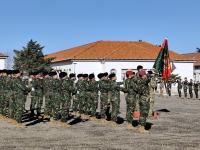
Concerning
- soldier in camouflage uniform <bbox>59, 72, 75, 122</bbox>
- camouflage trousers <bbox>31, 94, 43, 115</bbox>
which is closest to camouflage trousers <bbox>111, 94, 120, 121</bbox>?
soldier in camouflage uniform <bbox>59, 72, 75, 122</bbox>

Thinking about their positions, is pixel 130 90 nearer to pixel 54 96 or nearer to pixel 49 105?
pixel 54 96

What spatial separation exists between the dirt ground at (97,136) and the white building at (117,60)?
142 ft

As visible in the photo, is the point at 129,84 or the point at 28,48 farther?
the point at 28,48

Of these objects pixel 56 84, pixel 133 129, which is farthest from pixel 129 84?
pixel 56 84

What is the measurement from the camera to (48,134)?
14219mm

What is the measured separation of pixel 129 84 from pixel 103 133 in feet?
6.51

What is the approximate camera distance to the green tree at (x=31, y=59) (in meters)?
59.6

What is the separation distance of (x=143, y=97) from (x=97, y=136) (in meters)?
2.13

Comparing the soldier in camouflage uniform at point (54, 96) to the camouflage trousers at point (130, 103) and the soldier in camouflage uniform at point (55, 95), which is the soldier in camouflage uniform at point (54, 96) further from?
the camouflage trousers at point (130, 103)

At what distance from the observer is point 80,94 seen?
1886 cm

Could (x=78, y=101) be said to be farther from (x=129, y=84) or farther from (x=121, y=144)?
(x=121, y=144)

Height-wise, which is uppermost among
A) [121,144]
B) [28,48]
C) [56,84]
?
[28,48]

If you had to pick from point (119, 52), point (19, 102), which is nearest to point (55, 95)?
point (19, 102)

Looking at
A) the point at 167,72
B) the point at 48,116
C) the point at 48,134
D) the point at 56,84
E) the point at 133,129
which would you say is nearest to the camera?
the point at 48,134
